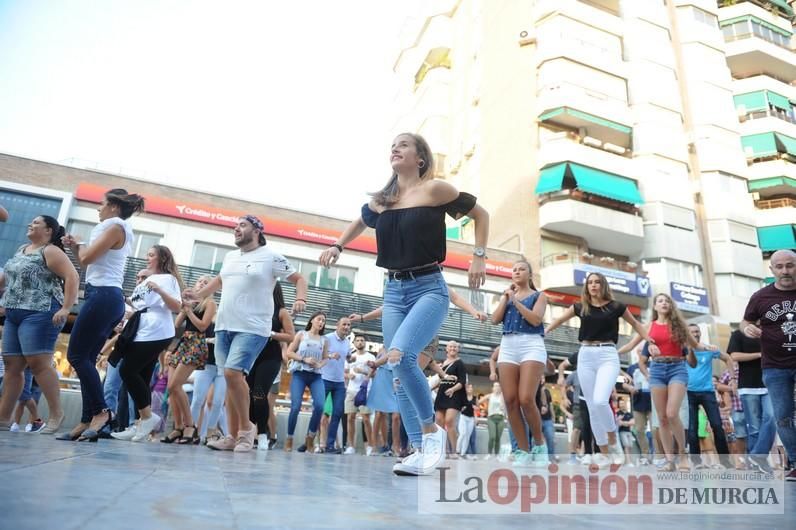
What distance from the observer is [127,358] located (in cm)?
487

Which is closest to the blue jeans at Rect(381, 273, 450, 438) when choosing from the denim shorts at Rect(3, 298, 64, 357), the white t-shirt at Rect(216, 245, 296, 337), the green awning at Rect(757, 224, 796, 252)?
the white t-shirt at Rect(216, 245, 296, 337)

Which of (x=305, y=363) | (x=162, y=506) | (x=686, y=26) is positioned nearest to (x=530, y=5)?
(x=686, y=26)

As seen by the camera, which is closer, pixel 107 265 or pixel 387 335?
pixel 387 335

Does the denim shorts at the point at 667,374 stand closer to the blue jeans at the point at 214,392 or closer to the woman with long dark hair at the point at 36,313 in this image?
the blue jeans at the point at 214,392

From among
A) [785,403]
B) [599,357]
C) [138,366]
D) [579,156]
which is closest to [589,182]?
[579,156]

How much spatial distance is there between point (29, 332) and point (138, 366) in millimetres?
902

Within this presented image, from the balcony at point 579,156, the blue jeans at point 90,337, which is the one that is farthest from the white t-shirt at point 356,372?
the balcony at point 579,156

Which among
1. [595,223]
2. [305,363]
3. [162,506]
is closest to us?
[162,506]

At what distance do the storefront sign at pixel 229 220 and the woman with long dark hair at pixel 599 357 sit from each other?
17930 mm

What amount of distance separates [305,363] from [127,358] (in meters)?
2.66

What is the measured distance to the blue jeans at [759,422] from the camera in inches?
237

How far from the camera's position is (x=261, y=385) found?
575 centimetres

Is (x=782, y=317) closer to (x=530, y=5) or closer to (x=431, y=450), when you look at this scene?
(x=431, y=450)

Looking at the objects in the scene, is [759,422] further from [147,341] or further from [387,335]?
[147,341]
